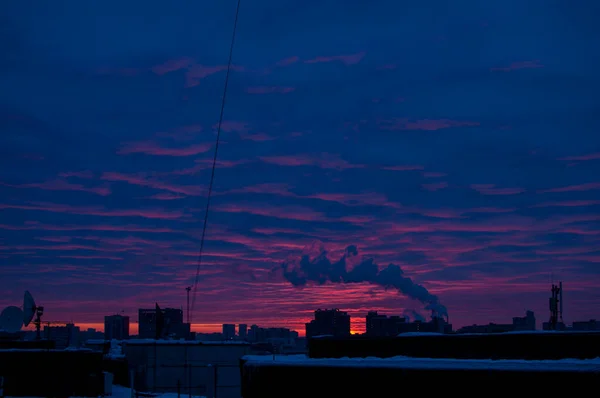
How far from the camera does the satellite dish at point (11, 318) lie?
41031 millimetres

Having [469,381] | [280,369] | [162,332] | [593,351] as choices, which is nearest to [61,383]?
[280,369]

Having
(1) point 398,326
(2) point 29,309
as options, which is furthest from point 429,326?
(2) point 29,309

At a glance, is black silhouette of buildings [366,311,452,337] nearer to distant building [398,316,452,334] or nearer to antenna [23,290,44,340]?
distant building [398,316,452,334]

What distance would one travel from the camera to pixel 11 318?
4122 centimetres

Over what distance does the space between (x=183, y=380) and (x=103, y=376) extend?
71.8 feet

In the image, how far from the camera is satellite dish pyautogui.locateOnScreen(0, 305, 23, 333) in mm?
41031

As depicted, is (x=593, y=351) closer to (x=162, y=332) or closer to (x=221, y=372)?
(x=221, y=372)

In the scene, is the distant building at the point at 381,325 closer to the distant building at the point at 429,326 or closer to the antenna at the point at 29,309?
the distant building at the point at 429,326

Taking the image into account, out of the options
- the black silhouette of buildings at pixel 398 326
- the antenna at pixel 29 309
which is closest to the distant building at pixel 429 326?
the black silhouette of buildings at pixel 398 326

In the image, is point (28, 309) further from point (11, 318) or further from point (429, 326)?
point (429, 326)

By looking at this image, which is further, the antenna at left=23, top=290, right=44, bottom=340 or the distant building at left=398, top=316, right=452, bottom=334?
the distant building at left=398, top=316, right=452, bottom=334

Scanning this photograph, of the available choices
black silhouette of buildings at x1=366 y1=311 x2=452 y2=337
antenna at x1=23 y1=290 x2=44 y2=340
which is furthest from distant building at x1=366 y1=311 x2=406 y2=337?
antenna at x1=23 y1=290 x2=44 y2=340

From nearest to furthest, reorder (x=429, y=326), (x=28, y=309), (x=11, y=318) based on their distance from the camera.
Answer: (x=11, y=318), (x=28, y=309), (x=429, y=326)

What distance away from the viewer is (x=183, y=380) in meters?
61.7
